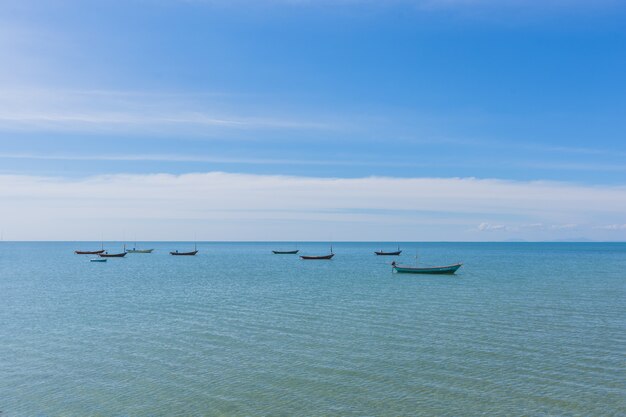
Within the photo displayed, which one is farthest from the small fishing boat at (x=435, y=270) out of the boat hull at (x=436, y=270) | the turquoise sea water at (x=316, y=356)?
the turquoise sea water at (x=316, y=356)

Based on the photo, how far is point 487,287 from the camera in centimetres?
5438

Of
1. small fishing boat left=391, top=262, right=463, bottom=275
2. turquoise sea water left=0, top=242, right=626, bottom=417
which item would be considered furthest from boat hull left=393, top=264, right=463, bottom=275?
turquoise sea water left=0, top=242, right=626, bottom=417

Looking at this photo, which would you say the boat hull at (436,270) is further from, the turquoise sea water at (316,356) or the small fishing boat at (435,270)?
the turquoise sea water at (316,356)

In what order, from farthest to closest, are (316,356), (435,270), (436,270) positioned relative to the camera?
(435,270)
(436,270)
(316,356)

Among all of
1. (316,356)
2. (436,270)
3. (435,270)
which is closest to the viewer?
(316,356)

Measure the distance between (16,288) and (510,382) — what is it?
191 feet

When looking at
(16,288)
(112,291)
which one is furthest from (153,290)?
(16,288)

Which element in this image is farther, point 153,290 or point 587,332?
point 153,290

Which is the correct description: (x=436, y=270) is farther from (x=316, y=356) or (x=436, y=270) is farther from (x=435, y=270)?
(x=316, y=356)

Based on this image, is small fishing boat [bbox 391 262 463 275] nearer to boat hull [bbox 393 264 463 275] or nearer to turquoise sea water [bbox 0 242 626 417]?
boat hull [bbox 393 264 463 275]

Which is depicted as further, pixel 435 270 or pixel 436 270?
pixel 435 270

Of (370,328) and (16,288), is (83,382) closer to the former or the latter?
(370,328)

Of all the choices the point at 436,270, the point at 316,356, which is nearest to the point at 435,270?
the point at 436,270

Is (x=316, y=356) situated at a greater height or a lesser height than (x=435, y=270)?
lesser
